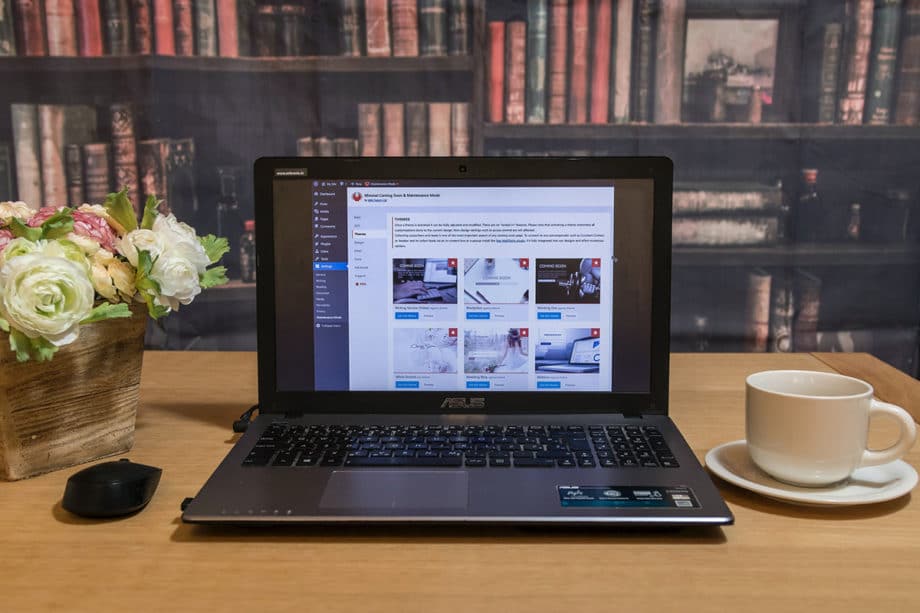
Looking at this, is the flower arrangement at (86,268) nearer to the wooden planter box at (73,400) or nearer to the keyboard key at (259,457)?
the wooden planter box at (73,400)

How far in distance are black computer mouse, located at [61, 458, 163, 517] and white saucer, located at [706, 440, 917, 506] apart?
0.52 metres

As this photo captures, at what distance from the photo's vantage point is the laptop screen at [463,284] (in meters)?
0.96

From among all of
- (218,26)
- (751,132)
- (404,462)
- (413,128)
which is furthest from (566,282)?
(218,26)

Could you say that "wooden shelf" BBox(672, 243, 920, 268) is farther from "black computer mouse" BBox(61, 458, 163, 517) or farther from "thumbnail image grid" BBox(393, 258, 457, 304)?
"black computer mouse" BBox(61, 458, 163, 517)

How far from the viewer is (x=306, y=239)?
963 millimetres

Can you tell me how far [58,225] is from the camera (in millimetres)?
812

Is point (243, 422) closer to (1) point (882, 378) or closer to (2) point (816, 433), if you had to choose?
(2) point (816, 433)

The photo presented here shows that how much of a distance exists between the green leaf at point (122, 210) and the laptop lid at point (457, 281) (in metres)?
0.14

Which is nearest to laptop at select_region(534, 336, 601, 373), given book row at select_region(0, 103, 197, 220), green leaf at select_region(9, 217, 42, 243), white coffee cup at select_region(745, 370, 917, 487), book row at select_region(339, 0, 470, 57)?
white coffee cup at select_region(745, 370, 917, 487)

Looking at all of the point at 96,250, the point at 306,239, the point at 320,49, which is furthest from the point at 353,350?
the point at 320,49

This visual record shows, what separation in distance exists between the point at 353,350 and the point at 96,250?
0.29m

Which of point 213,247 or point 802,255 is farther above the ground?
point 213,247

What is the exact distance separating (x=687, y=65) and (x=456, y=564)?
1937 millimetres

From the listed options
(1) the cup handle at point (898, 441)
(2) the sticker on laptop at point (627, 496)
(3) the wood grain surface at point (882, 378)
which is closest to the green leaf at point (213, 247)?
(2) the sticker on laptop at point (627, 496)
